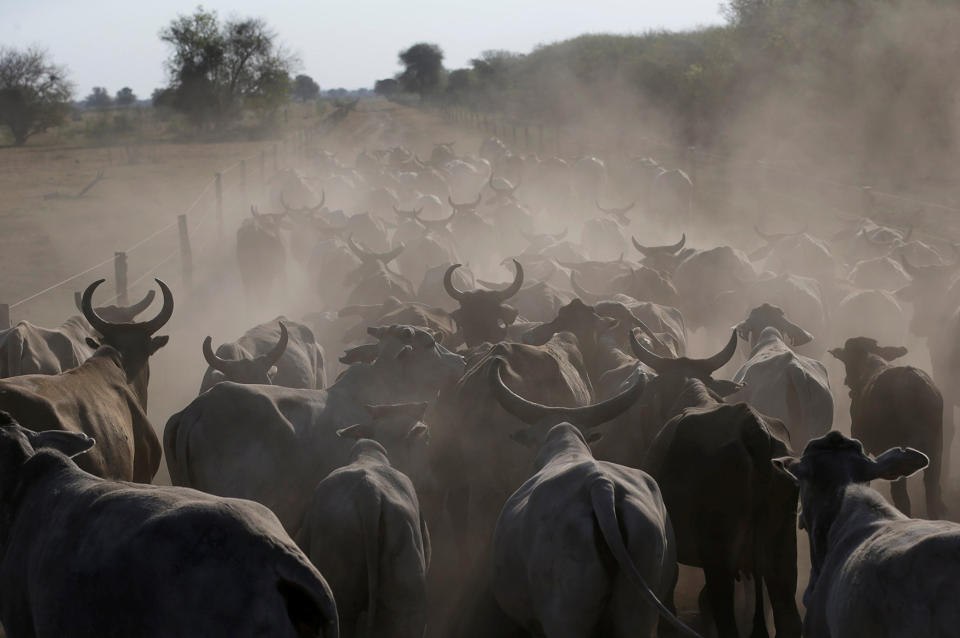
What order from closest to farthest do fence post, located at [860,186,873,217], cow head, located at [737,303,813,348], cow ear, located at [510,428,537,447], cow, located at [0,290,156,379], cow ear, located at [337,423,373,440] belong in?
cow ear, located at [510,428,537,447], cow ear, located at [337,423,373,440], cow, located at [0,290,156,379], cow head, located at [737,303,813,348], fence post, located at [860,186,873,217]

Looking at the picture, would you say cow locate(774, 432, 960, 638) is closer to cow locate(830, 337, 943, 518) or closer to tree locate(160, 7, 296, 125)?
cow locate(830, 337, 943, 518)

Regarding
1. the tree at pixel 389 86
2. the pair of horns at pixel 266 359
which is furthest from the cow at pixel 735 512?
the tree at pixel 389 86

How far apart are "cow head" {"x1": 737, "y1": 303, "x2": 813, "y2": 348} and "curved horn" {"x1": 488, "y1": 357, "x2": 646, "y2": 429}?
4.35 meters

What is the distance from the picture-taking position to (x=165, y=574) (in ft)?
13.1

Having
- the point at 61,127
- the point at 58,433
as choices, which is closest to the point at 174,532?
the point at 58,433

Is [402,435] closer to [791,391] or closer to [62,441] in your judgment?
[62,441]

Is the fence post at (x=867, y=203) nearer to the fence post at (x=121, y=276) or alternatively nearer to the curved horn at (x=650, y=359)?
the fence post at (x=121, y=276)

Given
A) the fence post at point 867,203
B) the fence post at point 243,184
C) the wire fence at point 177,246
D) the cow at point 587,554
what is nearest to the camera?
the cow at point 587,554

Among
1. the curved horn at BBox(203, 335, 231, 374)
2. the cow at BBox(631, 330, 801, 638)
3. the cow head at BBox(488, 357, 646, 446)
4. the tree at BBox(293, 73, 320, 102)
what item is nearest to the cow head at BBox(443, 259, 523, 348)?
the curved horn at BBox(203, 335, 231, 374)

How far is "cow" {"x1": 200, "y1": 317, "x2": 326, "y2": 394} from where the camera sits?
9.23 m

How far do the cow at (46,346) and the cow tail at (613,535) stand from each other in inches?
224

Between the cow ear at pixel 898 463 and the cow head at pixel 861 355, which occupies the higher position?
the cow ear at pixel 898 463

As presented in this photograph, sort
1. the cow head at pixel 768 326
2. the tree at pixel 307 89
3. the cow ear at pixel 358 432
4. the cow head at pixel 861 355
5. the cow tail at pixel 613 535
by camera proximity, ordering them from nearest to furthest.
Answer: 1. the cow tail at pixel 613 535
2. the cow ear at pixel 358 432
3. the cow head at pixel 861 355
4. the cow head at pixel 768 326
5. the tree at pixel 307 89

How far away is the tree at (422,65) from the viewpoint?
111 metres
